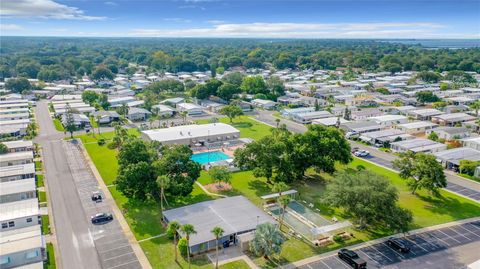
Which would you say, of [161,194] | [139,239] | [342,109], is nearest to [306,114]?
[342,109]

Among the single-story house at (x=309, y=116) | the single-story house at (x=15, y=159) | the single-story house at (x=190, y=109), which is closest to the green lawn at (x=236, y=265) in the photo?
the single-story house at (x=15, y=159)

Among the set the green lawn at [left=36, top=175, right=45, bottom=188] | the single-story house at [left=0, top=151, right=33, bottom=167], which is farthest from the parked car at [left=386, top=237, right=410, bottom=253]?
the single-story house at [left=0, top=151, right=33, bottom=167]

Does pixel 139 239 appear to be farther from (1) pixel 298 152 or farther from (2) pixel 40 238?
(1) pixel 298 152

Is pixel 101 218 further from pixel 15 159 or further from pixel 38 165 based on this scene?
pixel 15 159

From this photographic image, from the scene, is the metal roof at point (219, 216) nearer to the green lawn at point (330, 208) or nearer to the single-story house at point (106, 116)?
the green lawn at point (330, 208)

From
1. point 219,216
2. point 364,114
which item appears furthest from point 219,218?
point 364,114
